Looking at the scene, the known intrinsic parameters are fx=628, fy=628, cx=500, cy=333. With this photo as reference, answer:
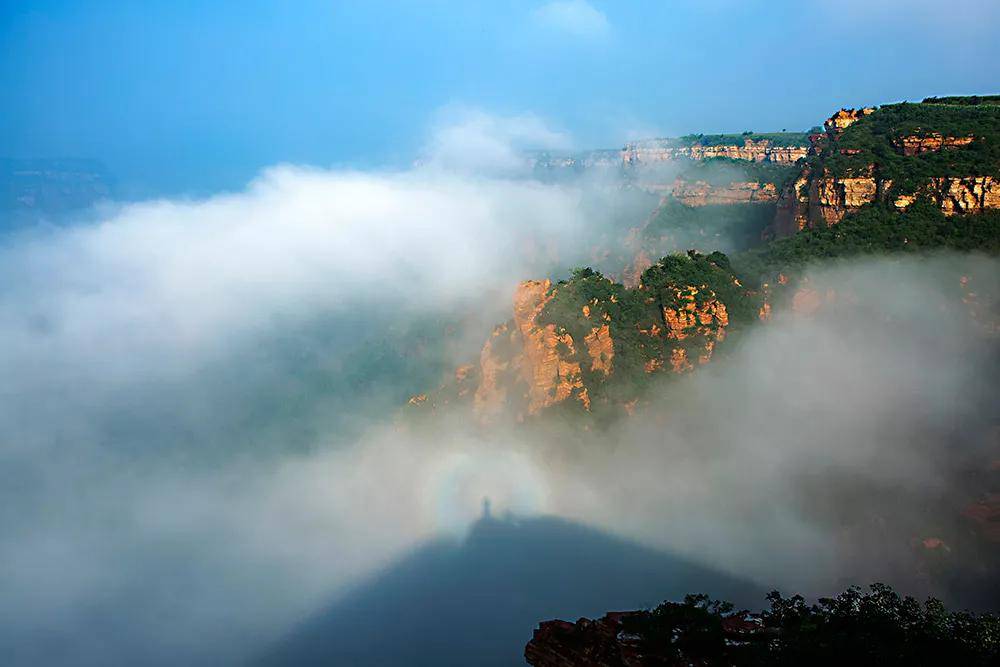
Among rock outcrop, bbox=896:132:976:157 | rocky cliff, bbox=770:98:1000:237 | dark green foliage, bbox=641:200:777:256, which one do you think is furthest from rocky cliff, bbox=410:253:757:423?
dark green foliage, bbox=641:200:777:256

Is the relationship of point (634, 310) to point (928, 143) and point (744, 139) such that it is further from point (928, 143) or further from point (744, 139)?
point (744, 139)

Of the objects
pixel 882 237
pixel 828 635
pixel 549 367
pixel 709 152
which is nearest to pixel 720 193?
pixel 709 152

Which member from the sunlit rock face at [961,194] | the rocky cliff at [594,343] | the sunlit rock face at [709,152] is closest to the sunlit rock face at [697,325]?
the rocky cliff at [594,343]

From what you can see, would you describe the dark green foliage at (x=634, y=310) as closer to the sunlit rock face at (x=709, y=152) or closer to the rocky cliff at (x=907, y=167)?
the rocky cliff at (x=907, y=167)

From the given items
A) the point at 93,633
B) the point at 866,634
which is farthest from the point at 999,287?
the point at 93,633

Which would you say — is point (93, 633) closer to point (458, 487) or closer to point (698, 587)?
point (458, 487)

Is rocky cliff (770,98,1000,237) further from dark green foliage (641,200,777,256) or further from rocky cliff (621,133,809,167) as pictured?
rocky cliff (621,133,809,167)
